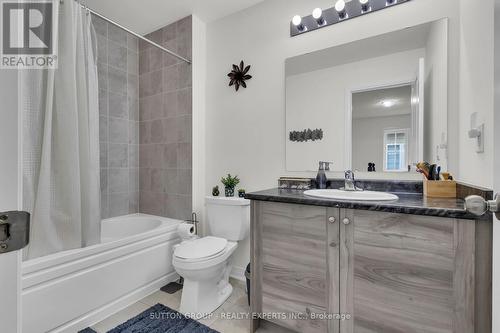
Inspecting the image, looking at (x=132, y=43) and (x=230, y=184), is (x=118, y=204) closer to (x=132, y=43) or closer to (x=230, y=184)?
(x=230, y=184)

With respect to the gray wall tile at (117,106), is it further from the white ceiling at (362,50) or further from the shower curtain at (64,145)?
the white ceiling at (362,50)

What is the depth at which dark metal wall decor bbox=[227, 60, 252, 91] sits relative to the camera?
2176 mm

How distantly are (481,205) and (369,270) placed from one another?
712 millimetres

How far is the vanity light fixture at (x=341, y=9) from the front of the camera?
5.55ft

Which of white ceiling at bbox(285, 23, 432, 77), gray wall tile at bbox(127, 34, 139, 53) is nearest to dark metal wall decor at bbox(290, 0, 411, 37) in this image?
white ceiling at bbox(285, 23, 432, 77)

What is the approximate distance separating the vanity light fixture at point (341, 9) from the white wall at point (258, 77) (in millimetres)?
56

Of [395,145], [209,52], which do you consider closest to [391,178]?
[395,145]

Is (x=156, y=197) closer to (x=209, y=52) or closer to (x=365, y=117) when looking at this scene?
(x=209, y=52)

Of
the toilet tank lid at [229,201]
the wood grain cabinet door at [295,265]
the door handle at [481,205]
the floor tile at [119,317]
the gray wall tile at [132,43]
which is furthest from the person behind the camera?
the gray wall tile at [132,43]

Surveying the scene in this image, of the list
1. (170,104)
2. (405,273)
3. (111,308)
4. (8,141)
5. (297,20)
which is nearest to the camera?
(8,141)

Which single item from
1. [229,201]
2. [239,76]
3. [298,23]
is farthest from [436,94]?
[229,201]

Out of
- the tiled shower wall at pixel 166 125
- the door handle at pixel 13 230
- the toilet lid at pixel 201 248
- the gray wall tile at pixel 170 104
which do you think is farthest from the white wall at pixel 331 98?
the door handle at pixel 13 230

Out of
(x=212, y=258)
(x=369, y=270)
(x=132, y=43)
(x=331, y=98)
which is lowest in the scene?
(x=212, y=258)

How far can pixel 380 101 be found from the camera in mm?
1655
